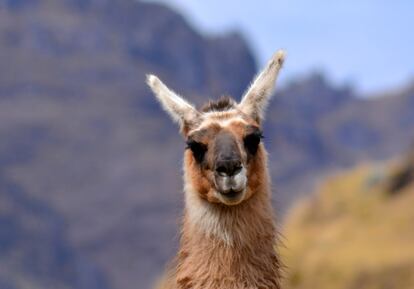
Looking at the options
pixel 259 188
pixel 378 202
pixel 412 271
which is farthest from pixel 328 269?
pixel 259 188

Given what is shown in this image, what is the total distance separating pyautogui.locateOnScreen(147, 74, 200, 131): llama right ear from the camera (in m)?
12.2

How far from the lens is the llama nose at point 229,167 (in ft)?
36.6

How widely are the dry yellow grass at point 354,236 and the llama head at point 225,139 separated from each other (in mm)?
33768

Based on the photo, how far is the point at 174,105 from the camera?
1225cm

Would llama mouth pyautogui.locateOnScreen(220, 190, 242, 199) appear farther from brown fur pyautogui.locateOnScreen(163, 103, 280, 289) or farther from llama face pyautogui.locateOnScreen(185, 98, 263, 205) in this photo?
brown fur pyautogui.locateOnScreen(163, 103, 280, 289)

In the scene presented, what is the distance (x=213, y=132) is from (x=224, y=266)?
4.26ft

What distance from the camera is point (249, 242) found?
11508mm

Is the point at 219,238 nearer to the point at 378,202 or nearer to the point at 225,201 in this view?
the point at 225,201

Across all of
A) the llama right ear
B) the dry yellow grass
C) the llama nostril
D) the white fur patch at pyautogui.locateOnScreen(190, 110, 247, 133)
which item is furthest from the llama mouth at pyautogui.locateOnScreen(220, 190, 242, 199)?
the dry yellow grass

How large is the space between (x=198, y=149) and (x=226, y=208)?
2.06 ft

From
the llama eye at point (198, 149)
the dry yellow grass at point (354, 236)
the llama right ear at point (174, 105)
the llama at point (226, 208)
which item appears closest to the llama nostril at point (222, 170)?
the llama at point (226, 208)

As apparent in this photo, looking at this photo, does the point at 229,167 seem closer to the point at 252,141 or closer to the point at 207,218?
the point at 252,141

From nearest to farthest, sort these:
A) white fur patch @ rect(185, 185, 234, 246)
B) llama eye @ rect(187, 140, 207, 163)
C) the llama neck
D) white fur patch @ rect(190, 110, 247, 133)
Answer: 1. the llama neck
2. white fur patch @ rect(185, 185, 234, 246)
3. llama eye @ rect(187, 140, 207, 163)
4. white fur patch @ rect(190, 110, 247, 133)

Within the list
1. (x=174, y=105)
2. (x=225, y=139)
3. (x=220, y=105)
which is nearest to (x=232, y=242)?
(x=225, y=139)
